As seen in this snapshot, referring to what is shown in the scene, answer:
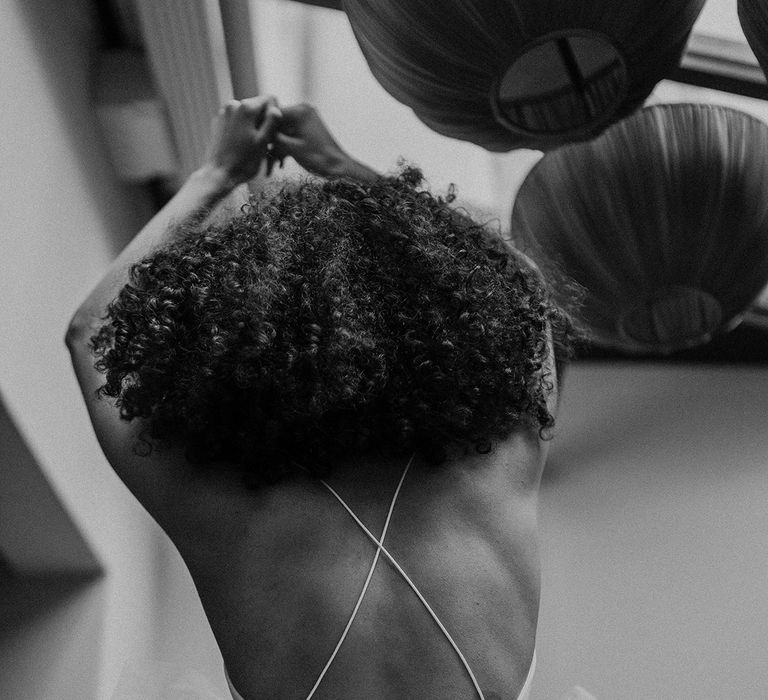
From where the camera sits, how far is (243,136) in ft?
5.31

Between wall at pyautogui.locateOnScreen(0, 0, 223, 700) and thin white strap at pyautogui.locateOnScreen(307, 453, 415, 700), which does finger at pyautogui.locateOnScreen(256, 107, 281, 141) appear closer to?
thin white strap at pyautogui.locateOnScreen(307, 453, 415, 700)

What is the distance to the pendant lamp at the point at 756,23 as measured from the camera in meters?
1.25

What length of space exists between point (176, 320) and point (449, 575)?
0.43 meters

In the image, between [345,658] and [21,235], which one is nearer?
[345,658]

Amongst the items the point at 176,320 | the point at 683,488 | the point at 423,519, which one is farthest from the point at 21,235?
the point at 683,488

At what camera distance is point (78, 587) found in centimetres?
302

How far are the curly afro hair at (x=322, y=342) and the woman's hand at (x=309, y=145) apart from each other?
36 cm

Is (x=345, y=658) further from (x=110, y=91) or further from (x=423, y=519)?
(x=110, y=91)

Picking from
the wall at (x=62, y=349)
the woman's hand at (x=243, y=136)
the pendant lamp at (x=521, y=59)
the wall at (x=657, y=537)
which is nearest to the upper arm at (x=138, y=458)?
the woman's hand at (x=243, y=136)

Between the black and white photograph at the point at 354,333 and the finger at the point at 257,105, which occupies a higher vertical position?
the finger at the point at 257,105

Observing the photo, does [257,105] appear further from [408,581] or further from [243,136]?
[408,581]

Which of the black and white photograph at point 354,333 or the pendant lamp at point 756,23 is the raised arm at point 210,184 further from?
the pendant lamp at point 756,23

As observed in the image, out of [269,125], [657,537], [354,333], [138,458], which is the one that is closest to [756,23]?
[354,333]

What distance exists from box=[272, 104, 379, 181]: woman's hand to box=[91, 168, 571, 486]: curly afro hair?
0.36m
